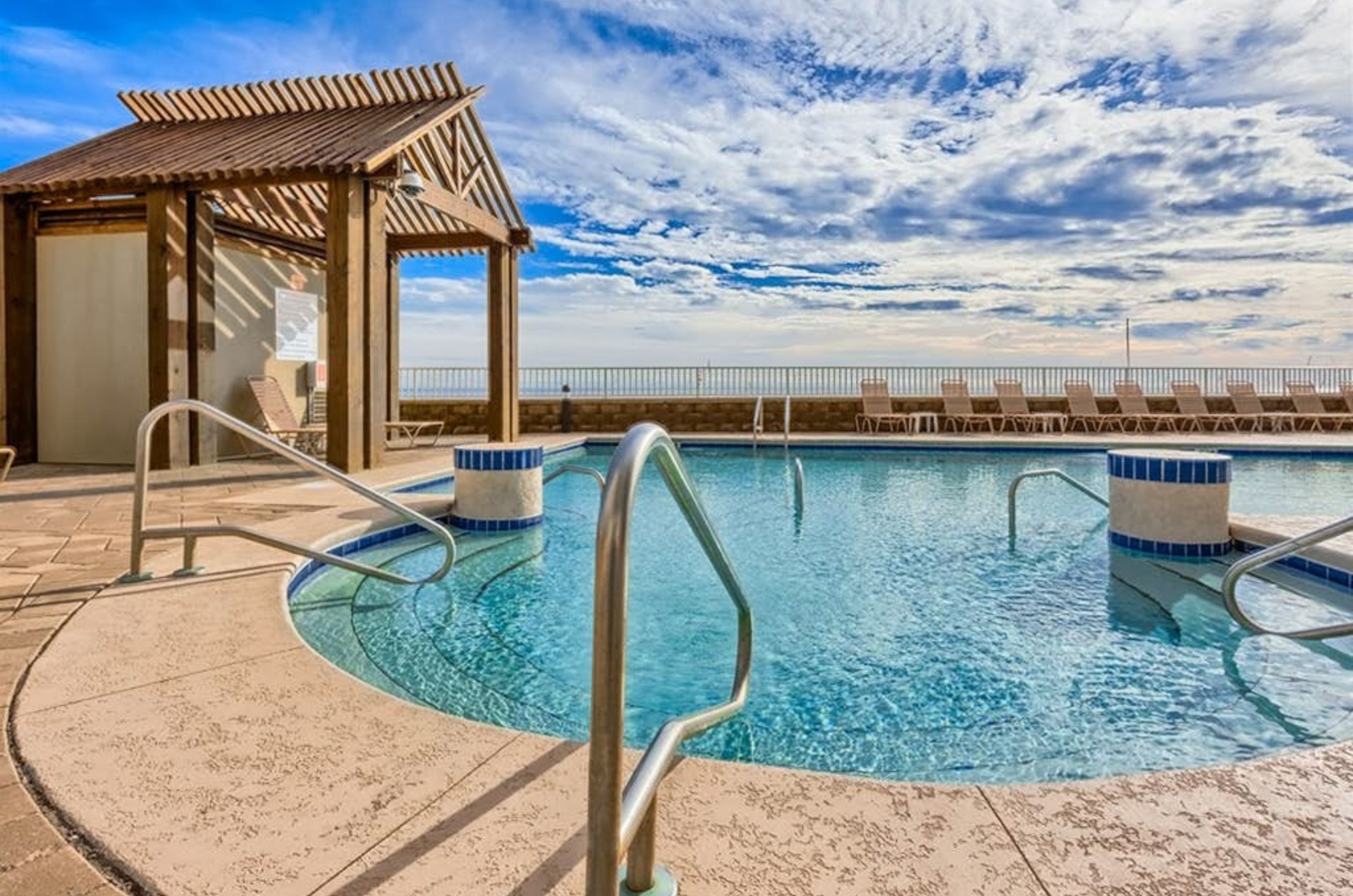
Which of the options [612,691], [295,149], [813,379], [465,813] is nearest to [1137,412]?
[813,379]

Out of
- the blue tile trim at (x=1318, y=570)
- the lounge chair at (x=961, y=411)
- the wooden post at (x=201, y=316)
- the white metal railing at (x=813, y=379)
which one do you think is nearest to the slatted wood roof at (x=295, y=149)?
the wooden post at (x=201, y=316)

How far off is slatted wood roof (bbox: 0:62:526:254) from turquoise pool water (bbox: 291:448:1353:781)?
4875 millimetres

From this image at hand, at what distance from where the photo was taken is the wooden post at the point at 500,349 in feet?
38.4

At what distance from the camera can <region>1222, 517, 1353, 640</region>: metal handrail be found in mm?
2967

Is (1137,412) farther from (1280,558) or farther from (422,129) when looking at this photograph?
(422,129)

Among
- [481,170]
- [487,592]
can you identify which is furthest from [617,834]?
[481,170]

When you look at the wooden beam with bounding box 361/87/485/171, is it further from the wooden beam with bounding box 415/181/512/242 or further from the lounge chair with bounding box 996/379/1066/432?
the lounge chair with bounding box 996/379/1066/432

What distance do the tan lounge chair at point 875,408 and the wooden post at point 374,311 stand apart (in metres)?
9.27

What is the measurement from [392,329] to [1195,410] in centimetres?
1511

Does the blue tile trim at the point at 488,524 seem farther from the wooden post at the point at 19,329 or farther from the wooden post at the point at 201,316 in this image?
the wooden post at the point at 19,329

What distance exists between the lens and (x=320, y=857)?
61.7 inches

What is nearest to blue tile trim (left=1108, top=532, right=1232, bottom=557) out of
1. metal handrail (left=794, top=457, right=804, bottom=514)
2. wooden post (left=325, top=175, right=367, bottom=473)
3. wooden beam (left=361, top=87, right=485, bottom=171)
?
metal handrail (left=794, top=457, right=804, bottom=514)

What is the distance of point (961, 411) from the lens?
15.2 meters

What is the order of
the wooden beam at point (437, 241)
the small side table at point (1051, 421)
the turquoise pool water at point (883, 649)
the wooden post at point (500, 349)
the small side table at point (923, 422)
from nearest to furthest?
the turquoise pool water at point (883, 649)
the wooden post at point (500, 349)
the wooden beam at point (437, 241)
the small side table at point (923, 422)
the small side table at point (1051, 421)
